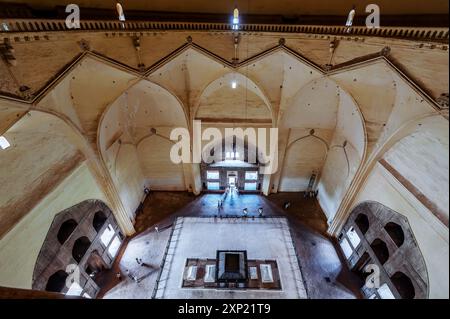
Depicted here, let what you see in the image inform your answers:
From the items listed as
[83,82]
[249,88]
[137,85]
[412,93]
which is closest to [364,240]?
[412,93]

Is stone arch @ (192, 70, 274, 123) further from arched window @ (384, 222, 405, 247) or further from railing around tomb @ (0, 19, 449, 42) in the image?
arched window @ (384, 222, 405, 247)

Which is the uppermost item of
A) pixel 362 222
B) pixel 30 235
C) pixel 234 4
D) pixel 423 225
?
pixel 234 4

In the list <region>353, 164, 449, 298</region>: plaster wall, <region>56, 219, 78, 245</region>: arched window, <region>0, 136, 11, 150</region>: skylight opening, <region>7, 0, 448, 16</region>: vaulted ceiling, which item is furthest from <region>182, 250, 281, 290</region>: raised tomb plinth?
<region>7, 0, 448, 16</region>: vaulted ceiling

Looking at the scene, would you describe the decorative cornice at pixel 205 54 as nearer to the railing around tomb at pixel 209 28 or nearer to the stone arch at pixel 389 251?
the railing around tomb at pixel 209 28

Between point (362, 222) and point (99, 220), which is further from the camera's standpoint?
point (99, 220)

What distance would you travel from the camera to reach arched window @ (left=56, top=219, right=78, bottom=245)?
7.60 meters

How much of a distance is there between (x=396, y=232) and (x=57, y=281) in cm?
1097

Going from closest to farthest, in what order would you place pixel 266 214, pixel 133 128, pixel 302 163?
pixel 133 128 → pixel 266 214 → pixel 302 163

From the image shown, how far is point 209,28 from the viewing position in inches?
259

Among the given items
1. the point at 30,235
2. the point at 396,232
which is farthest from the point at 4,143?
the point at 396,232

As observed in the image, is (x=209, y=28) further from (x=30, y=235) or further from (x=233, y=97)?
(x=30, y=235)

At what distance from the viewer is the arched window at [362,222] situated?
28.6 feet

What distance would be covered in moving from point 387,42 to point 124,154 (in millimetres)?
10195

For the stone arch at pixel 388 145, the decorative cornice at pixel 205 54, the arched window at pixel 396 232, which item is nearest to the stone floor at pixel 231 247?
the stone arch at pixel 388 145
